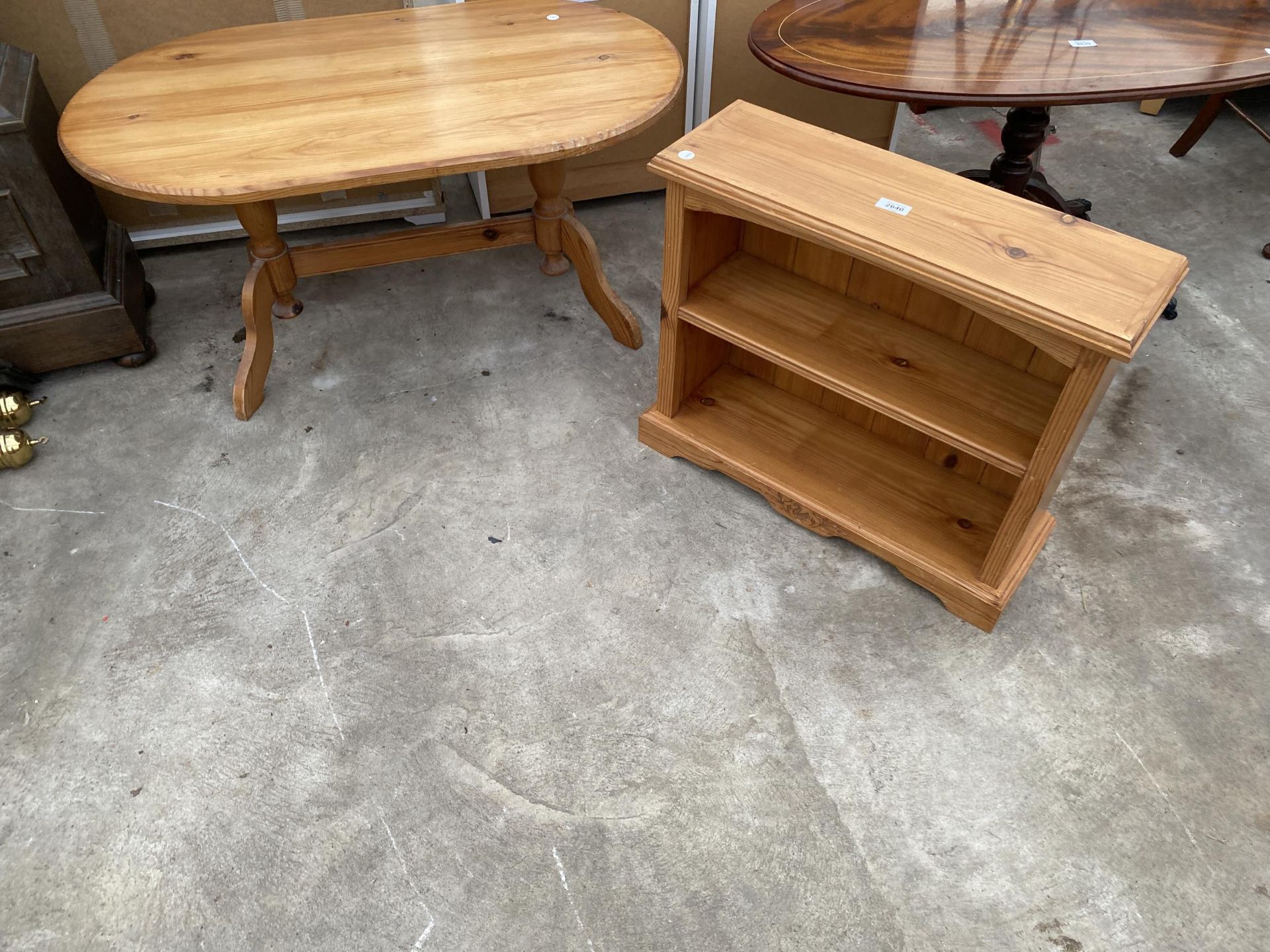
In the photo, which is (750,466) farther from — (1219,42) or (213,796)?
(1219,42)

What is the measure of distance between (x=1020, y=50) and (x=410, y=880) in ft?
8.13

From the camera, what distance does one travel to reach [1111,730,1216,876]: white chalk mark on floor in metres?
1.68

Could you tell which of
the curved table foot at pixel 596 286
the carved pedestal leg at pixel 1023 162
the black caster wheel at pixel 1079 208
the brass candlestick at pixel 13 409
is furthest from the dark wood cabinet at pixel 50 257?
the black caster wheel at pixel 1079 208

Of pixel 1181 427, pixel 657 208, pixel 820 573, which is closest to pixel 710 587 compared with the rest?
pixel 820 573

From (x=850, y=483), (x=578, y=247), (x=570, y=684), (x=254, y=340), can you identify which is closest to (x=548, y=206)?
(x=578, y=247)

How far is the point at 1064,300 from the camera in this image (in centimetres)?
156

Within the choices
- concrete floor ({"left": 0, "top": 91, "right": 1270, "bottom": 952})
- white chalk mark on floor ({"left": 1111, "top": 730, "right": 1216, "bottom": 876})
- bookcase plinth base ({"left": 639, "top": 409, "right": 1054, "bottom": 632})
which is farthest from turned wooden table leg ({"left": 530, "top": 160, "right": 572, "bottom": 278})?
white chalk mark on floor ({"left": 1111, "top": 730, "right": 1216, "bottom": 876})

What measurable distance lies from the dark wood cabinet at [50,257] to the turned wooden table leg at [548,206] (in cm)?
124

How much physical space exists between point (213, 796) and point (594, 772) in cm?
77

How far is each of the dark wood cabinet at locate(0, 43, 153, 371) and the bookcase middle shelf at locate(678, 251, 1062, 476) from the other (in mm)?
1692

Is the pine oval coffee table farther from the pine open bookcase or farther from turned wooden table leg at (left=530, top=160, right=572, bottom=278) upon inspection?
the pine open bookcase

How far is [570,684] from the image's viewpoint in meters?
1.96

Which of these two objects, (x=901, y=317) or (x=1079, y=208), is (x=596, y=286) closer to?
(x=901, y=317)

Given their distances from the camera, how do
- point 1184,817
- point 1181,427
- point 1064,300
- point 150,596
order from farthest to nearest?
point 1181,427 < point 150,596 < point 1184,817 < point 1064,300
